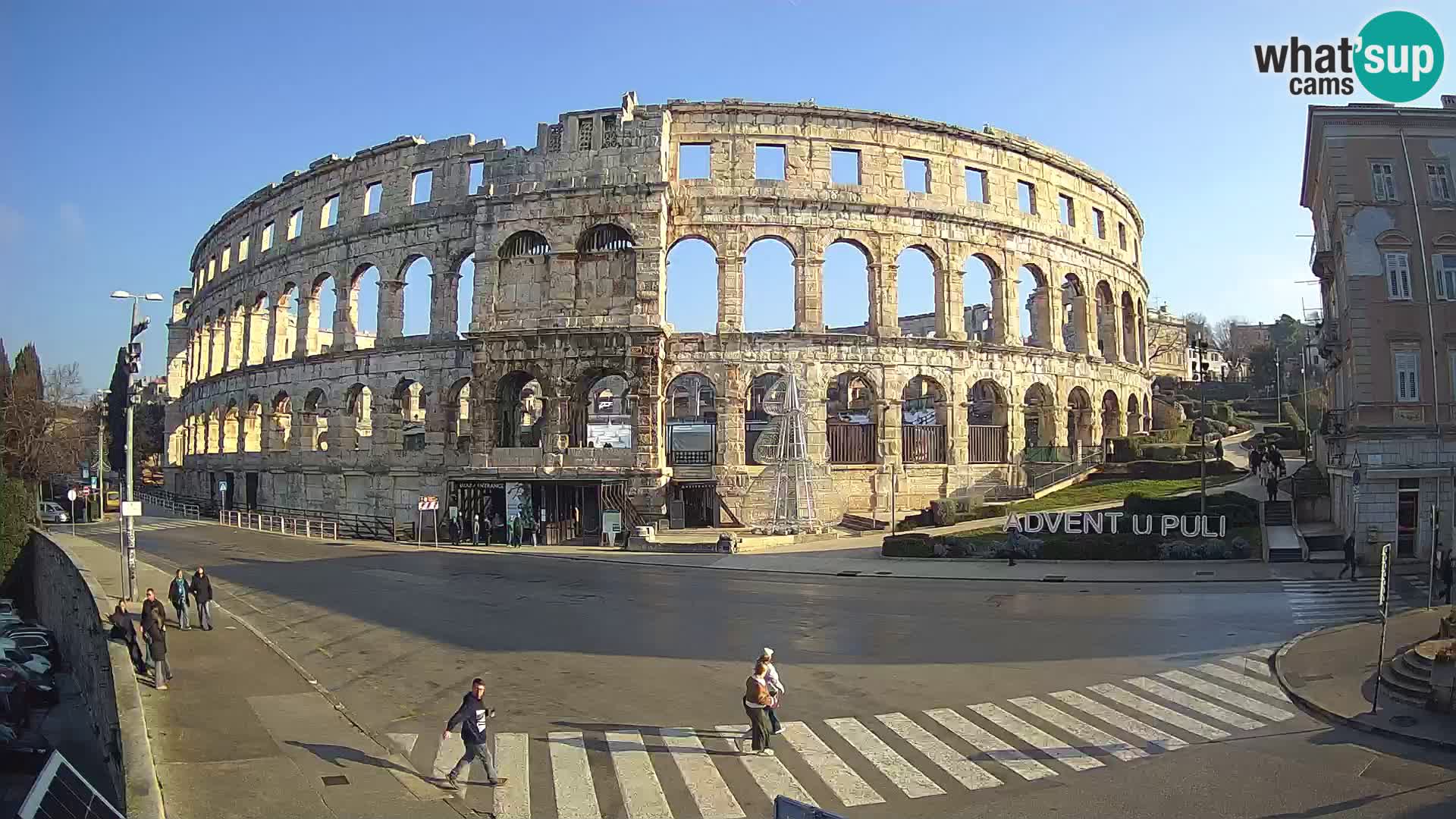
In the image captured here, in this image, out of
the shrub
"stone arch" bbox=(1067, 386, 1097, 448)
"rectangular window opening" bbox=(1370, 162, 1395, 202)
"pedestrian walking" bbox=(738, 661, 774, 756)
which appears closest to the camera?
"pedestrian walking" bbox=(738, 661, 774, 756)

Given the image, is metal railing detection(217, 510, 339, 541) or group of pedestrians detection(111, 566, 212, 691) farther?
metal railing detection(217, 510, 339, 541)

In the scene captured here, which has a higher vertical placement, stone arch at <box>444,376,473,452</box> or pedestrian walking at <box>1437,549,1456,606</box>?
stone arch at <box>444,376,473,452</box>

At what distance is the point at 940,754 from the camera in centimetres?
1188

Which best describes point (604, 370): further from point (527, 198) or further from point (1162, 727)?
point (1162, 727)

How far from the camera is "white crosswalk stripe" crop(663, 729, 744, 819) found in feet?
33.7

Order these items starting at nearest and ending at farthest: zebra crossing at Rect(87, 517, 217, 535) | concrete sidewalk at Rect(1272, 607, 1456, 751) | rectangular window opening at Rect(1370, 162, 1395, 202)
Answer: concrete sidewalk at Rect(1272, 607, 1456, 751) → rectangular window opening at Rect(1370, 162, 1395, 202) → zebra crossing at Rect(87, 517, 217, 535)

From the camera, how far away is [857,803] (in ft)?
34.0

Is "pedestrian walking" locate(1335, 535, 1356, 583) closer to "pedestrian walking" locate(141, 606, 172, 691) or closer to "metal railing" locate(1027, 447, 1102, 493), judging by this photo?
"metal railing" locate(1027, 447, 1102, 493)

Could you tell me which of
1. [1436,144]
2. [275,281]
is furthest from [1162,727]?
[275,281]

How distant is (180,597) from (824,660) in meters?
14.8

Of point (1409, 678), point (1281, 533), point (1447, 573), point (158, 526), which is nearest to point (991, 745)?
point (1409, 678)

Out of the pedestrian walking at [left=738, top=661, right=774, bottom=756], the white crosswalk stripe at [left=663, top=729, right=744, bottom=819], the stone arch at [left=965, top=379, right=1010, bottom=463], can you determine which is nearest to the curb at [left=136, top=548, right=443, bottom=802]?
the white crosswalk stripe at [left=663, top=729, right=744, bottom=819]

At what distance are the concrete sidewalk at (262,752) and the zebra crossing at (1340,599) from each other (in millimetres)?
18416

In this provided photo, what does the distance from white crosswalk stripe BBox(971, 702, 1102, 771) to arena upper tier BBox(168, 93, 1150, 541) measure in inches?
1056
